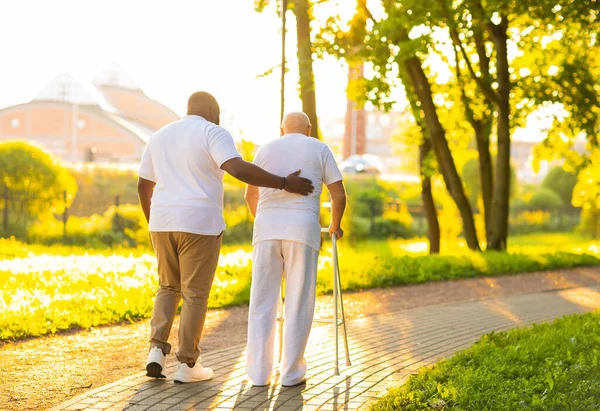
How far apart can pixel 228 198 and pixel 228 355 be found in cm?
2683

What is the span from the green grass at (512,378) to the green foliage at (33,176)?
64.0 ft

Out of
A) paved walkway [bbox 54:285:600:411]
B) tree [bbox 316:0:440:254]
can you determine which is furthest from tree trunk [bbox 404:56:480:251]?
paved walkway [bbox 54:285:600:411]

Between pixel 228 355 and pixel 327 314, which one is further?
pixel 327 314

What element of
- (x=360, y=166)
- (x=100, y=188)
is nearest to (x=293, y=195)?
(x=100, y=188)

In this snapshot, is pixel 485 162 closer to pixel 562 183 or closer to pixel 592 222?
pixel 592 222

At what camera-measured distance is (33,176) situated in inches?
1025

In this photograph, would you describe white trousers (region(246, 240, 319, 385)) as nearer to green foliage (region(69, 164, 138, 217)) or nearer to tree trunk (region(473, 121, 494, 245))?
tree trunk (region(473, 121, 494, 245))

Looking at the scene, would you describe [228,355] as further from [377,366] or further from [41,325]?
[41,325]

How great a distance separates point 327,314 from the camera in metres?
10.9

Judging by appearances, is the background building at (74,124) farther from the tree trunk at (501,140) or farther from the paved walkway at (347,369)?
the paved walkway at (347,369)

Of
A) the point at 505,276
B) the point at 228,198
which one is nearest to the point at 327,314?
the point at 505,276

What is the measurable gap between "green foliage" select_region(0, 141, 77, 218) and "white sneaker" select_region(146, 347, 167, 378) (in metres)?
20.0

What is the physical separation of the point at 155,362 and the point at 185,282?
1.73 ft

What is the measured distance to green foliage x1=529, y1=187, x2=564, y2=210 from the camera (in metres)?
47.6
